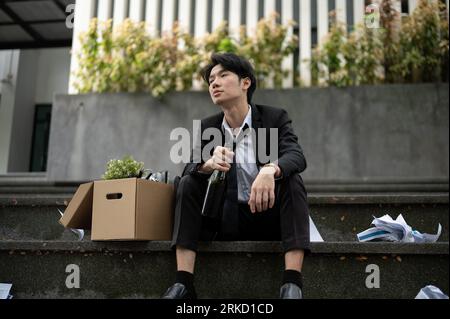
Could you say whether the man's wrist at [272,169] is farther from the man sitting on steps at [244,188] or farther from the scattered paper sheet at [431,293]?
the scattered paper sheet at [431,293]

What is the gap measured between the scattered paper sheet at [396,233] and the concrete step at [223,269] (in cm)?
14

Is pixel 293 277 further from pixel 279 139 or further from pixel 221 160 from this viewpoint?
pixel 279 139

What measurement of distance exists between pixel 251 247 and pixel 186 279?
308 mm

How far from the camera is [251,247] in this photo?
2.09 m

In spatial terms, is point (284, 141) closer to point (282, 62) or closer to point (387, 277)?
point (387, 277)

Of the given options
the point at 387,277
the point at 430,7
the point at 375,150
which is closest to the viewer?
the point at 387,277

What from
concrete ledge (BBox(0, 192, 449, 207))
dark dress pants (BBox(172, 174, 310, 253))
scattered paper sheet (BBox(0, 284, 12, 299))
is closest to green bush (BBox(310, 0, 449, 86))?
concrete ledge (BBox(0, 192, 449, 207))

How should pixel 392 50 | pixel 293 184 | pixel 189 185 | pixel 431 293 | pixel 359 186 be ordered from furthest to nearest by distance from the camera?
pixel 392 50
pixel 359 186
pixel 189 185
pixel 293 184
pixel 431 293

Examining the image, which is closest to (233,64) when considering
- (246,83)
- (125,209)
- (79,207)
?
(246,83)

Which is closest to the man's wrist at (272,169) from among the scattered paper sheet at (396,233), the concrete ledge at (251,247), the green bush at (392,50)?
the concrete ledge at (251,247)

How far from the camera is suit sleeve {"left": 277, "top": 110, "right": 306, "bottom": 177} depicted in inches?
80.2

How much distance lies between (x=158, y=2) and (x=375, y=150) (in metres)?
2.81

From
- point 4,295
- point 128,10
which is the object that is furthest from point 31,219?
point 128,10

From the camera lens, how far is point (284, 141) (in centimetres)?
224
